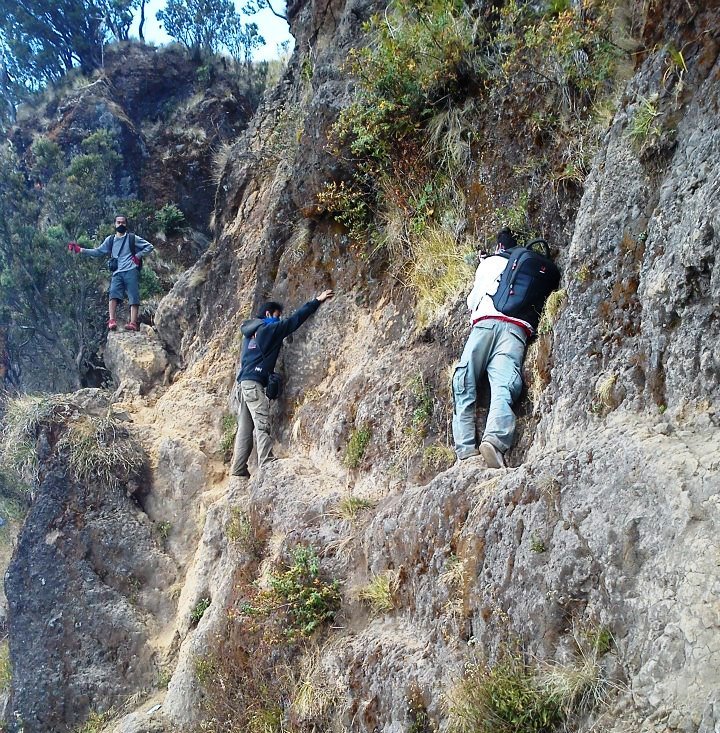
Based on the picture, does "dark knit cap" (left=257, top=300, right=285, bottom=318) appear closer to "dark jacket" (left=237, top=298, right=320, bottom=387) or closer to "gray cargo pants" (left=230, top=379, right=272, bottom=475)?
"dark jacket" (left=237, top=298, right=320, bottom=387)

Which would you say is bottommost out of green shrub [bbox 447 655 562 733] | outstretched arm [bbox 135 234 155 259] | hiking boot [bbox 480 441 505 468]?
green shrub [bbox 447 655 562 733]

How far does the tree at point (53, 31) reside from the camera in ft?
83.0

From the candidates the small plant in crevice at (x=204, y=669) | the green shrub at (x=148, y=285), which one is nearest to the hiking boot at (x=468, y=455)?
the small plant in crevice at (x=204, y=669)

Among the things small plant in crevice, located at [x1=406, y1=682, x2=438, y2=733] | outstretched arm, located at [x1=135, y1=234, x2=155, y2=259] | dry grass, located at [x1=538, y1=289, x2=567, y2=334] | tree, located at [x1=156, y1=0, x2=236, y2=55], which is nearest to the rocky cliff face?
small plant in crevice, located at [x1=406, y1=682, x2=438, y2=733]

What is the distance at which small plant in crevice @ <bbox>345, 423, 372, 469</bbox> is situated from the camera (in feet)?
24.4

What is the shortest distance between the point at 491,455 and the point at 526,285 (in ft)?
4.80

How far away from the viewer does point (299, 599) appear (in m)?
6.58

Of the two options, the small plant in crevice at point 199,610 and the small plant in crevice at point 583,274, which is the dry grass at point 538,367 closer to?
the small plant in crevice at point 583,274

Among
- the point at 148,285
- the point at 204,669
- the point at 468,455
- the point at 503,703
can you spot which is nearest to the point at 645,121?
the point at 468,455

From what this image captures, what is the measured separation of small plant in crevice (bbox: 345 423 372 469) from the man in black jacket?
1.67m

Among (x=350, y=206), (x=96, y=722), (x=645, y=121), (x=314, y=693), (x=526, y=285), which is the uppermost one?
(x=350, y=206)

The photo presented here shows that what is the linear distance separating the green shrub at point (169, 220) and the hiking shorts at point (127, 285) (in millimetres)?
5216

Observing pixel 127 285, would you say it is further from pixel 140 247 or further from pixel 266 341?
pixel 266 341

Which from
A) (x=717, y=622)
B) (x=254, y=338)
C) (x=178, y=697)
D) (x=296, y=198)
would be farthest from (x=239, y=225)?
(x=717, y=622)
